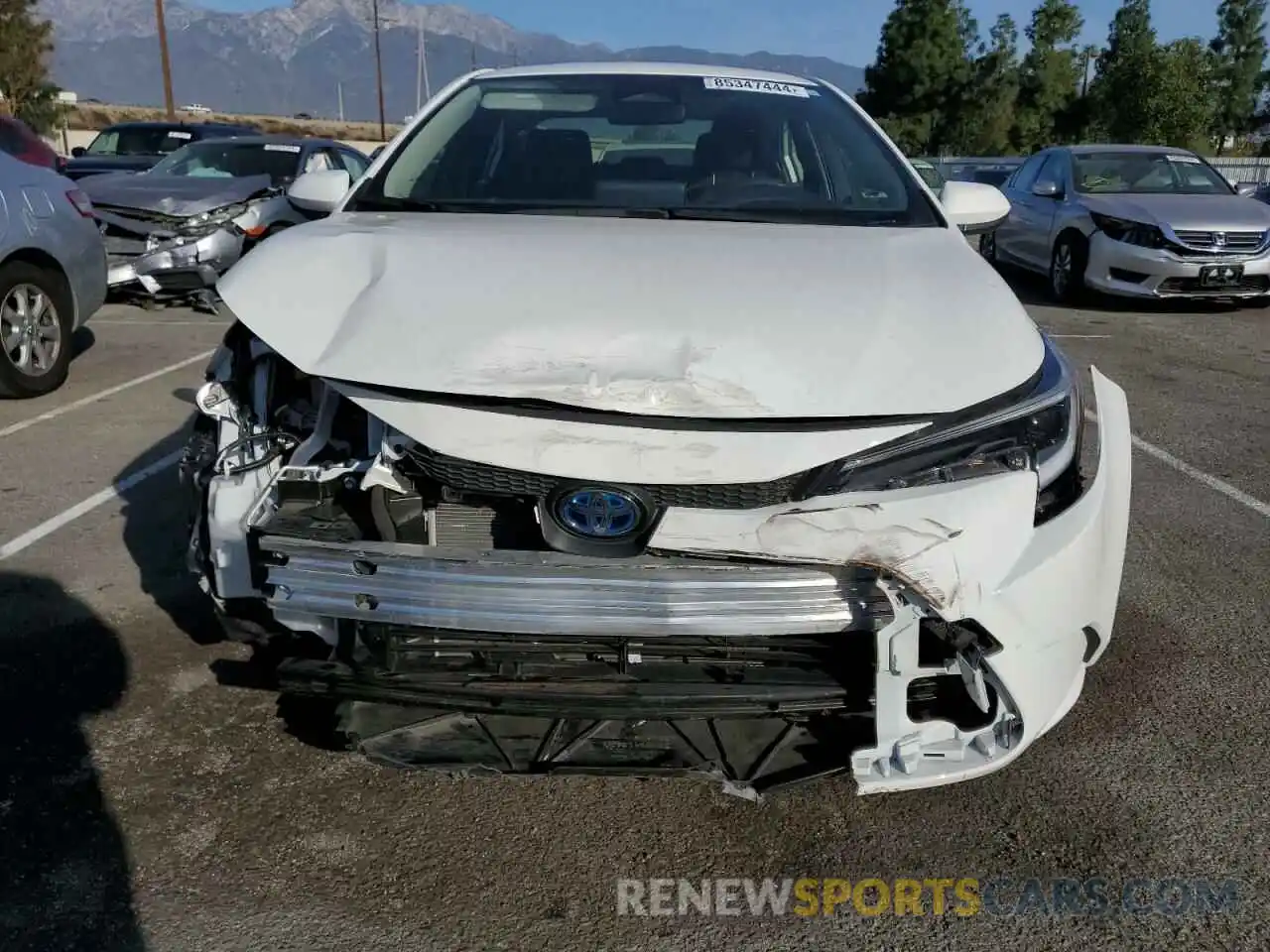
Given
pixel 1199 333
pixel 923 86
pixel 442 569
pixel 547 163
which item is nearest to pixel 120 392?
pixel 547 163

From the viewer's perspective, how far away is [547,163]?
3426mm

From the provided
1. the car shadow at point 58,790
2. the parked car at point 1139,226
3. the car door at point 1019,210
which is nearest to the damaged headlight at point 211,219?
the car shadow at point 58,790

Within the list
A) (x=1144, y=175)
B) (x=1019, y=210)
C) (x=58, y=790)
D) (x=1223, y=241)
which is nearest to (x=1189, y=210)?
(x=1223, y=241)

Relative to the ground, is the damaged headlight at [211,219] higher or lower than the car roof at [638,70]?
lower

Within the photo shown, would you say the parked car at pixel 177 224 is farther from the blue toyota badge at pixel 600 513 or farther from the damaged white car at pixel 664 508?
the blue toyota badge at pixel 600 513

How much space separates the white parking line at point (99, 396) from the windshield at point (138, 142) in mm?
7969

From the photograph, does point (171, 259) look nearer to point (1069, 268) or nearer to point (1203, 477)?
point (1203, 477)

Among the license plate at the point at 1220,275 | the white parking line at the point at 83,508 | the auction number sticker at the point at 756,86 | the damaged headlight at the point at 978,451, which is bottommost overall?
the white parking line at the point at 83,508

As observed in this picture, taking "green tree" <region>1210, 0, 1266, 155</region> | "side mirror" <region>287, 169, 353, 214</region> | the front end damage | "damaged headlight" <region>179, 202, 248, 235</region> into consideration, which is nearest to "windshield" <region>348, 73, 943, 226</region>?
"side mirror" <region>287, 169, 353, 214</region>

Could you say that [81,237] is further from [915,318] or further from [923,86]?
[923,86]

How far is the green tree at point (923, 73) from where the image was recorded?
136 ft

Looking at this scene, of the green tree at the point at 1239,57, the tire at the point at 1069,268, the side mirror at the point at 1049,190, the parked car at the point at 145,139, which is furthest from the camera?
the green tree at the point at 1239,57

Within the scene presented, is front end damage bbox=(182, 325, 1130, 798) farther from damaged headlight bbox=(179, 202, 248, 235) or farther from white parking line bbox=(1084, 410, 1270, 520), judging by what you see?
damaged headlight bbox=(179, 202, 248, 235)

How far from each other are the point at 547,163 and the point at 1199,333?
754cm
